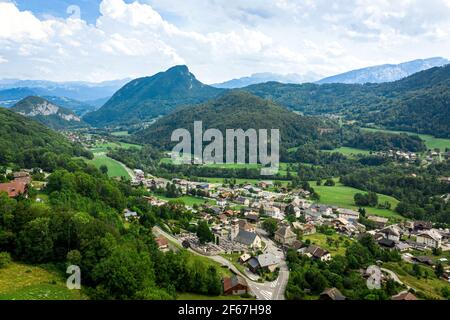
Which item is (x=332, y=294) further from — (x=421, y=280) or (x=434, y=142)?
(x=434, y=142)

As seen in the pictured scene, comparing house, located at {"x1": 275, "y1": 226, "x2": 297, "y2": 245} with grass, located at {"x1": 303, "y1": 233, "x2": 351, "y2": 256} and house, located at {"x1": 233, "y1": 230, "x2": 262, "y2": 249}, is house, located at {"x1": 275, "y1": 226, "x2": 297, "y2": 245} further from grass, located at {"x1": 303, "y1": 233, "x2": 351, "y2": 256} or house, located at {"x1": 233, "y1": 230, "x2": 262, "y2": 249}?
house, located at {"x1": 233, "y1": 230, "x2": 262, "y2": 249}

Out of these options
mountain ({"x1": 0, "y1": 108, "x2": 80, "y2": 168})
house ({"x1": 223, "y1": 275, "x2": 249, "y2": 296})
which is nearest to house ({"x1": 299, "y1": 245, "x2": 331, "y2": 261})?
house ({"x1": 223, "y1": 275, "x2": 249, "y2": 296})

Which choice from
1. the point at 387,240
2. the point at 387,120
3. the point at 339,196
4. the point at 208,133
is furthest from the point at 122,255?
the point at 387,120

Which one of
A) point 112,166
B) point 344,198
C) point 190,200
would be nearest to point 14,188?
point 190,200

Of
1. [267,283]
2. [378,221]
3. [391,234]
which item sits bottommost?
[378,221]
